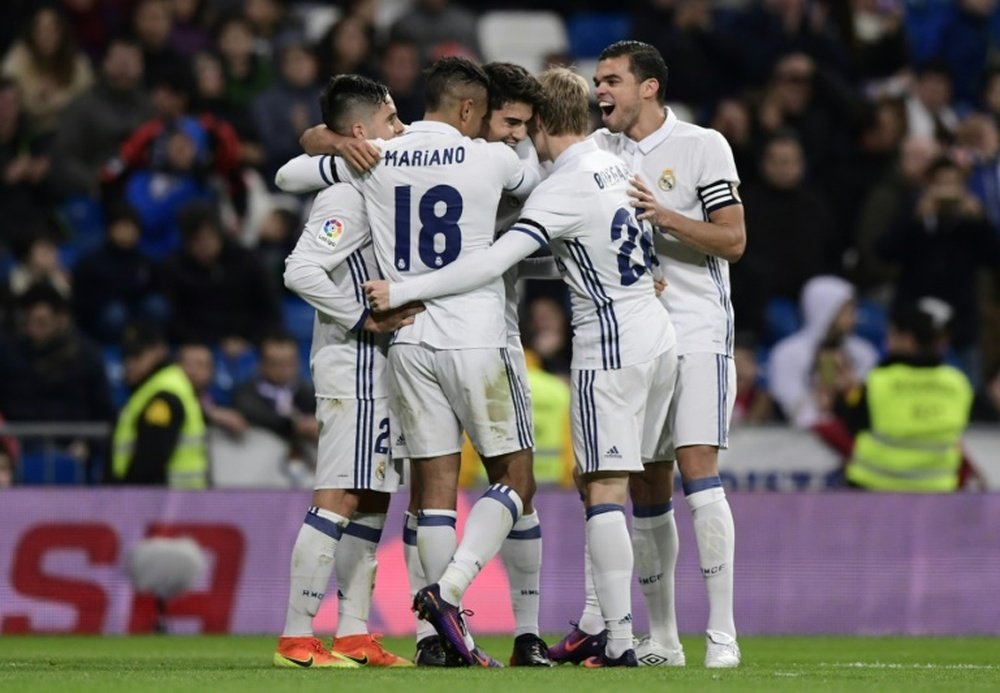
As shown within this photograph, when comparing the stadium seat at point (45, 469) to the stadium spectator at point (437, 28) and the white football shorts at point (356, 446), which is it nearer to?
the white football shorts at point (356, 446)

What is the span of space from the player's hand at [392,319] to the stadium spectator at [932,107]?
1006 centimetres

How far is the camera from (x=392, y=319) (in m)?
9.08

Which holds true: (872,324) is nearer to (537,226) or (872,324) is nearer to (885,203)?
(885,203)

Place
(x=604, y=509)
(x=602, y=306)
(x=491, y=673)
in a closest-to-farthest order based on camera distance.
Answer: (x=491, y=673) < (x=604, y=509) < (x=602, y=306)

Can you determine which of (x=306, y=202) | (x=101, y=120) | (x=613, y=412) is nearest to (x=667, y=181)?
(x=613, y=412)

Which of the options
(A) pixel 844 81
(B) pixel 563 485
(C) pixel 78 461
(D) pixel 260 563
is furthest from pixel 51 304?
(A) pixel 844 81

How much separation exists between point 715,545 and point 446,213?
6.09 ft

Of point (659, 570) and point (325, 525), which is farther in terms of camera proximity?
point (659, 570)

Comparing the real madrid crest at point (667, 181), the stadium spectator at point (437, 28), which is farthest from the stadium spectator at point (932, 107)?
the real madrid crest at point (667, 181)

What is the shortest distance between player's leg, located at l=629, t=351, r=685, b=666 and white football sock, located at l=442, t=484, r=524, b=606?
0.69 meters

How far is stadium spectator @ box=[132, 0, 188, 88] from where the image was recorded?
17.3m

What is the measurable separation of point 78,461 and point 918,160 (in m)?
7.62

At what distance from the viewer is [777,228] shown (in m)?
16.9

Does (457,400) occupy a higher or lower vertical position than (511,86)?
lower
